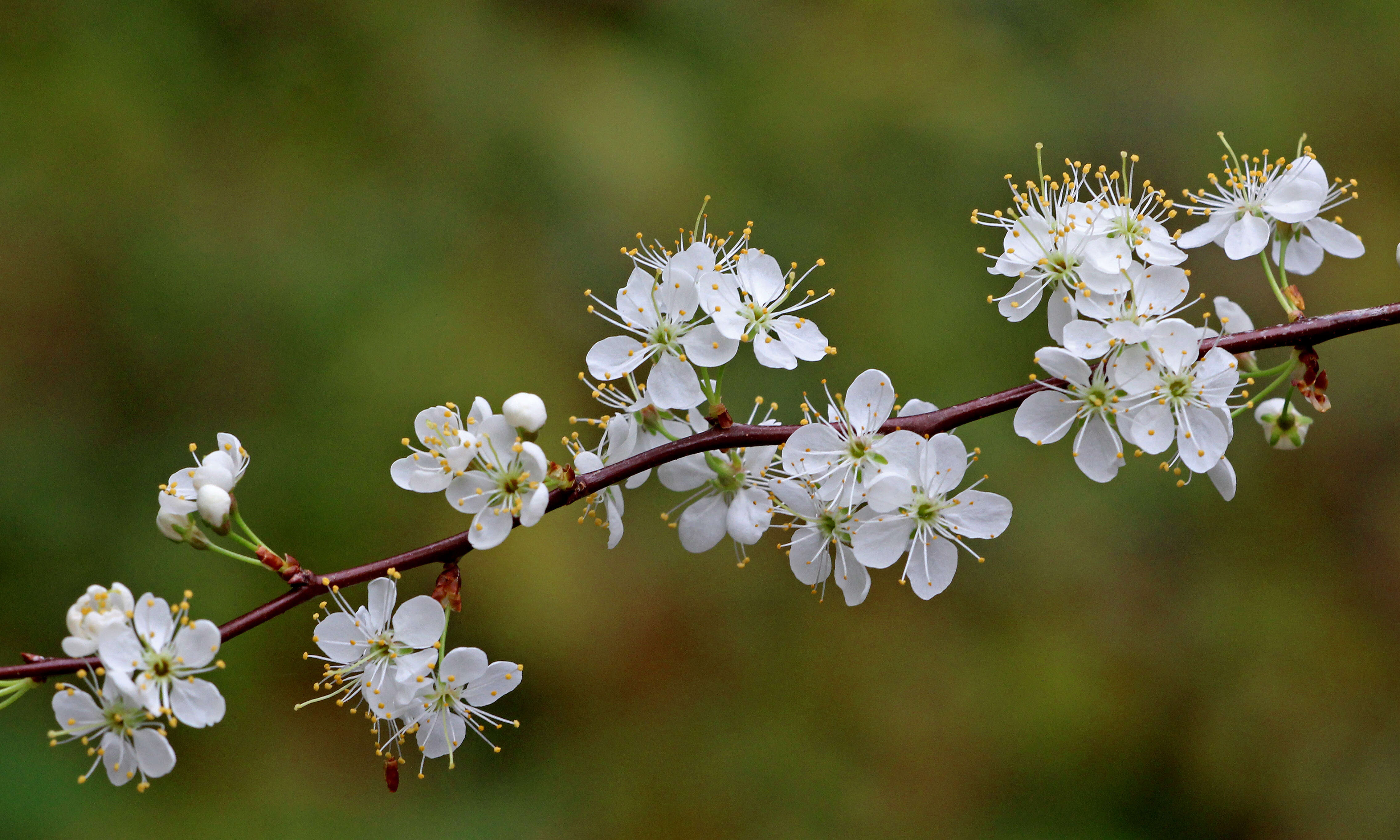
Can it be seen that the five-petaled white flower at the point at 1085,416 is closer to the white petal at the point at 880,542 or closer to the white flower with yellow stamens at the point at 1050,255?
the white flower with yellow stamens at the point at 1050,255

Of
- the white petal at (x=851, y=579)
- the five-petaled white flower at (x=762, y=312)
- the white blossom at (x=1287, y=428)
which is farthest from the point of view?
the white blossom at (x=1287, y=428)

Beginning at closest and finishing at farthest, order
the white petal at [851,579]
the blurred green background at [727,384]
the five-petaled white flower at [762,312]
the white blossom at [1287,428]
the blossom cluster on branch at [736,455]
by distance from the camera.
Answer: the blossom cluster on branch at [736,455]
the five-petaled white flower at [762,312]
the white petal at [851,579]
the white blossom at [1287,428]
the blurred green background at [727,384]

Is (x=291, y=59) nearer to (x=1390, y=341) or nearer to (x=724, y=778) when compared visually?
(x=724, y=778)

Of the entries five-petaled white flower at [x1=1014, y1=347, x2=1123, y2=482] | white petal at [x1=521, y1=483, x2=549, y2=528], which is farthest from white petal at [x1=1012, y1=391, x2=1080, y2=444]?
white petal at [x1=521, y1=483, x2=549, y2=528]

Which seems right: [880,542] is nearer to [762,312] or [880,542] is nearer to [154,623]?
[762,312]

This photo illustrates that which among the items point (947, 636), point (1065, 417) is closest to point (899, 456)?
point (1065, 417)

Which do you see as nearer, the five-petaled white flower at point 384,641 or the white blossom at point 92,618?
the white blossom at point 92,618

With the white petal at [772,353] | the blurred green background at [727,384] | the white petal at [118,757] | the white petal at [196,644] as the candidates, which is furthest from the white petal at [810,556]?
the blurred green background at [727,384]
